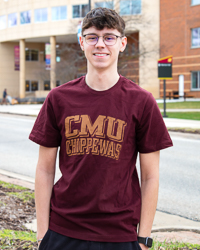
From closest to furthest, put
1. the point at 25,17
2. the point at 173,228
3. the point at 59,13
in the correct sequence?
the point at 173,228 → the point at 59,13 → the point at 25,17

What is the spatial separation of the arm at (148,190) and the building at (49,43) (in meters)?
37.0

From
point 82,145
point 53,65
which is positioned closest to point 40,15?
point 53,65

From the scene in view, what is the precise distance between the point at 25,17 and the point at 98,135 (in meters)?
53.5

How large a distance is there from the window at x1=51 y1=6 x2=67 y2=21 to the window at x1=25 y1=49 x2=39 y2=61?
1044 centimetres

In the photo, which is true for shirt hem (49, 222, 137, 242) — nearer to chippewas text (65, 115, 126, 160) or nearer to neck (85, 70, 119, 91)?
chippewas text (65, 115, 126, 160)

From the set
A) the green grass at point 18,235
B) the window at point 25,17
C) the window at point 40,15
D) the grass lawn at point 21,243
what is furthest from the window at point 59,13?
the grass lawn at point 21,243

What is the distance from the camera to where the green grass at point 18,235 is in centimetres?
356

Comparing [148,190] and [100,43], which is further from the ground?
[100,43]

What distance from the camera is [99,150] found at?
1.91 metres

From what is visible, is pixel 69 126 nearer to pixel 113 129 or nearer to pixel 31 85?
pixel 113 129

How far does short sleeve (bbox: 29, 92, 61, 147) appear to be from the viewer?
6.73 feet

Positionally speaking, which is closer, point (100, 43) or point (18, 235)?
point (100, 43)

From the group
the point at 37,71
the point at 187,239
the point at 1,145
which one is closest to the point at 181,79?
the point at 37,71

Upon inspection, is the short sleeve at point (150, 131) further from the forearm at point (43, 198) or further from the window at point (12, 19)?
the window at point (12, 19)
